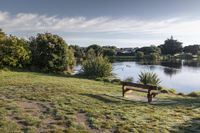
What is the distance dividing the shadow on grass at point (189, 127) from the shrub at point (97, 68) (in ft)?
41.3

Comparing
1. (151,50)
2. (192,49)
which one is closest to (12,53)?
(151,50)

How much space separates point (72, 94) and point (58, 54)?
39.5 feet

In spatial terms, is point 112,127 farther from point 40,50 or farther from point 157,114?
point 40,50

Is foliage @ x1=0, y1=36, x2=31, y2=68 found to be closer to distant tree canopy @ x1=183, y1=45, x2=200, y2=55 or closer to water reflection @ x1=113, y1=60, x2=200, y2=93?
water reflection @ x1=113, y1=60, x2=200, y2=93

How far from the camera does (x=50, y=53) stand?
21500 millimetres

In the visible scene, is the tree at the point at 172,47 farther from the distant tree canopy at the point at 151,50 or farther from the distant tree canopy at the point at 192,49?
the distant tree canopy at the point at 151,50

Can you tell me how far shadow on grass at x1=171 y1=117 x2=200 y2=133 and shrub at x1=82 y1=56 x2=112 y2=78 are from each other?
1258cm

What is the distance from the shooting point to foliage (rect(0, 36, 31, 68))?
1908 cm

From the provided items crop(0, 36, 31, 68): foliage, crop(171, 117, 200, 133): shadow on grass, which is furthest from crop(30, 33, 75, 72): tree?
crop(171, 117, 200, 133): shadow on grass

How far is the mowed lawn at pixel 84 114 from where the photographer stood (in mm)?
6473

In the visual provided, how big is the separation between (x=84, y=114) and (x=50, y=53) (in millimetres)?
14522

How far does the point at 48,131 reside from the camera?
237 inches

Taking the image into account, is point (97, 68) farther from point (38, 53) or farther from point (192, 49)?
point (192, 49)

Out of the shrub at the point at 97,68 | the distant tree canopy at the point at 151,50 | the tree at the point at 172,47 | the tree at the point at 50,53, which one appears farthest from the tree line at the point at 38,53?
the tree at the point at 172,47
